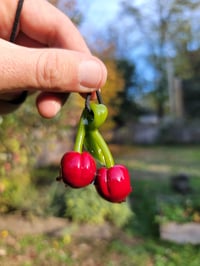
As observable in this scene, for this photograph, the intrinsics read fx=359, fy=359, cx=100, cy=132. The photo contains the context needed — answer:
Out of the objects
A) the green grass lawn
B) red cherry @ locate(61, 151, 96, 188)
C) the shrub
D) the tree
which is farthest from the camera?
the tree

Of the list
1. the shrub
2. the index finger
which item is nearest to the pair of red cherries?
the index finger

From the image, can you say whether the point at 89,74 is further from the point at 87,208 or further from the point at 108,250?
the point at 87,208

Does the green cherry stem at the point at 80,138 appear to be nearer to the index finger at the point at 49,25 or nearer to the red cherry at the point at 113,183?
the red cherry at the point at 113,183

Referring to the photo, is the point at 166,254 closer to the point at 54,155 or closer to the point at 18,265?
the point at 18,265

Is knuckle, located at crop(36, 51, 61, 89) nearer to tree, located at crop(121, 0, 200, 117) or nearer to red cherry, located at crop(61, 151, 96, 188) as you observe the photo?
red cherry, located at crop(61, 151, 96, 188)

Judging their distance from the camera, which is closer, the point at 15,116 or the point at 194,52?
the point at 15,116

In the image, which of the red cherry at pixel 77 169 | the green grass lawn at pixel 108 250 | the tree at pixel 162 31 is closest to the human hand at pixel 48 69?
the red cherry at pixel 77 169

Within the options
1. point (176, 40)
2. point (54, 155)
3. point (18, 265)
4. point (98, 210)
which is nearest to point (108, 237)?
point (98, 210)
